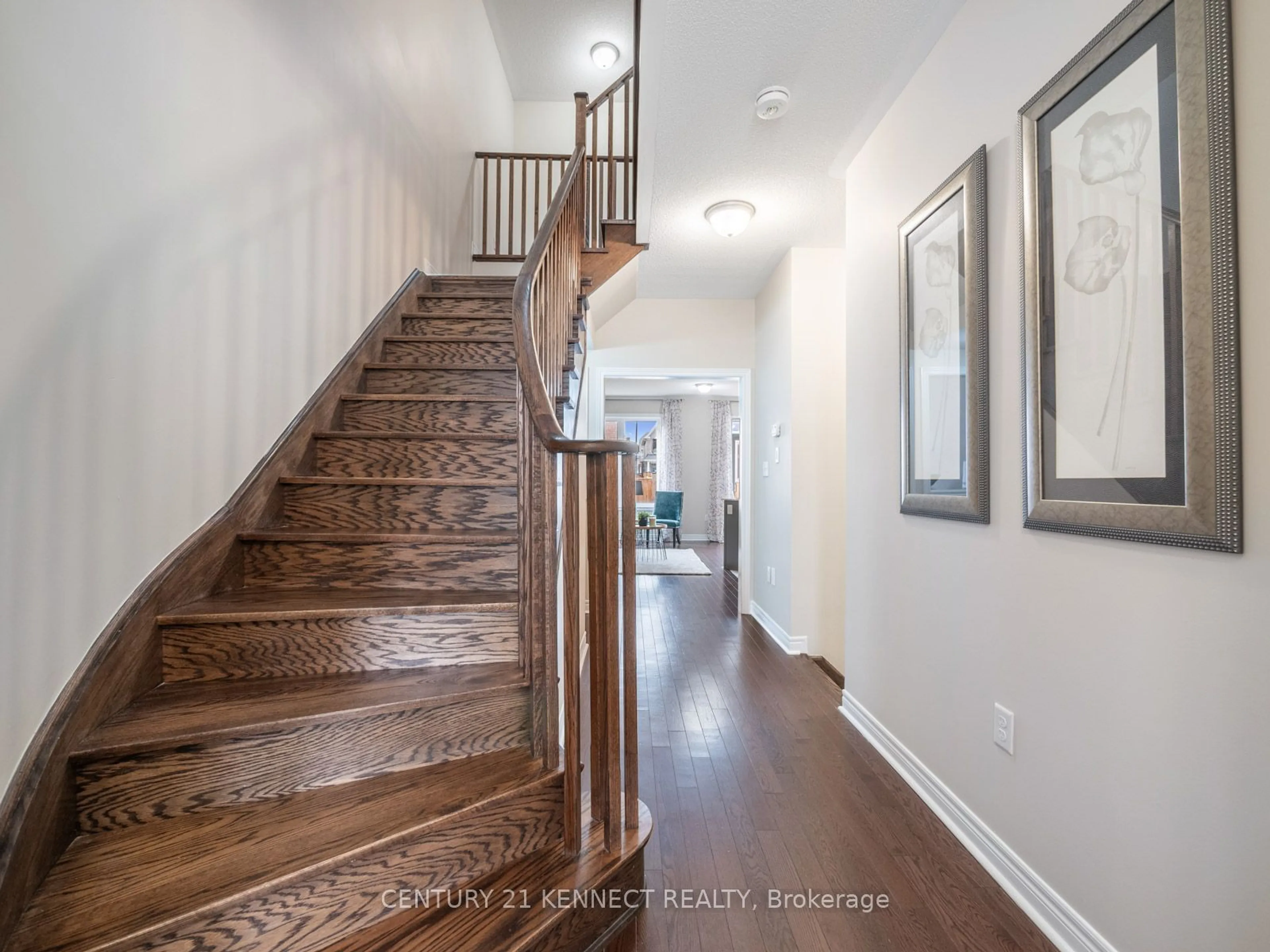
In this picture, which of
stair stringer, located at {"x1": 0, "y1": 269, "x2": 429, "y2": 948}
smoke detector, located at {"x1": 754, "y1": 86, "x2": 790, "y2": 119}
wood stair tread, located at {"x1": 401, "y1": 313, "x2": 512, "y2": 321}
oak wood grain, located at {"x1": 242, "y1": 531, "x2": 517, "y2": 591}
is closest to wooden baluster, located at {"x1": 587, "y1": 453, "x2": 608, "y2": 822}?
oak wood grain, located at {"x1": 242, "y1": 531, "x2": 517, "y2": 591}

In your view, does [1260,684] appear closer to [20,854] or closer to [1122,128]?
[1122,128]

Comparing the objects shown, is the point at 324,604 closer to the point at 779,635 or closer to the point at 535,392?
the point at 535,392

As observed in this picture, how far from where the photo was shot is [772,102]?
2.25 meters

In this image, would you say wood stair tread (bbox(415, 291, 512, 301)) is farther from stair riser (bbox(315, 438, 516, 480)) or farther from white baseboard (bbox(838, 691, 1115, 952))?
white baseboard (bbox(838, 691, 1115, 952))

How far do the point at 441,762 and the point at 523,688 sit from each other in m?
0.24

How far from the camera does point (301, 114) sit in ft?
6.99

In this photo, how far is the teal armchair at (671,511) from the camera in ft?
30.4

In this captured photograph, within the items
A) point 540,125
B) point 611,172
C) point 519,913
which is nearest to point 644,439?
point 540,125

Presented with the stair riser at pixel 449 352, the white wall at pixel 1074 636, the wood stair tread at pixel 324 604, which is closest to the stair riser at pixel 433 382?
the stair riser at pixel 449 352

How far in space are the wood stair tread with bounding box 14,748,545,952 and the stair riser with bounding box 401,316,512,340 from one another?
7.22 feet

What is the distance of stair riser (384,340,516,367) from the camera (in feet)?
9.20

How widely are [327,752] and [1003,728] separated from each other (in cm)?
168

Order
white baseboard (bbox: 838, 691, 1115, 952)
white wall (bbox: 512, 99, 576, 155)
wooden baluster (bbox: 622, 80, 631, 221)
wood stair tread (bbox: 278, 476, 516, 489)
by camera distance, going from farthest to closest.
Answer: white wall (bbox: 512, 99, 576, 155)
wooden baluster (bbox: 622, 80, 631, 221)
wood stair tread (bbox: 278, 476, 516, 489)
white baseboard (bbox: 838, 691, 1115, 952)

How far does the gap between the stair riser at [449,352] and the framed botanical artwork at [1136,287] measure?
2079 mm
